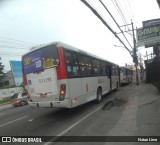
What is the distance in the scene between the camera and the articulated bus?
9.03 meters

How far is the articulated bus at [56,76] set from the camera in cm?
903

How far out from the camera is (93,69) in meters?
13.1

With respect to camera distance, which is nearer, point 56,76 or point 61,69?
point 61,69

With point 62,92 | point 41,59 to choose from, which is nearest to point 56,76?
point 62,92

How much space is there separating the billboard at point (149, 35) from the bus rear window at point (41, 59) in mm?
13788

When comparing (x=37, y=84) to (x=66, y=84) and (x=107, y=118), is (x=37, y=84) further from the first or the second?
(x=107, y=118)

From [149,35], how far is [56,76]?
46.9ft

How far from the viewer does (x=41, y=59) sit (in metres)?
9.72

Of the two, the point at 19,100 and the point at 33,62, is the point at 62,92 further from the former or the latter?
the point at 19,100

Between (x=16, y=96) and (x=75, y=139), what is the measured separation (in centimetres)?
1733

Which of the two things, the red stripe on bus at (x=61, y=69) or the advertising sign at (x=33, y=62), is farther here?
the advertising sign at (x=33, y=62)

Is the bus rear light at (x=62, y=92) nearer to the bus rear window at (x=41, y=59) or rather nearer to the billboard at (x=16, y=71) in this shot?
the bus rear window at (x=41, y=59)

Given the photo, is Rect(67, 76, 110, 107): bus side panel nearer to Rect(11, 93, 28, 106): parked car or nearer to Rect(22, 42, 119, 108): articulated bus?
Rect(22, 42, 119, 108): articulated bus

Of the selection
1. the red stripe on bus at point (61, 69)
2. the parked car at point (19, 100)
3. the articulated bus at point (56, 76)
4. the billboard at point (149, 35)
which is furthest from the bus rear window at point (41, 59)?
the billboard at point (149, 35)
